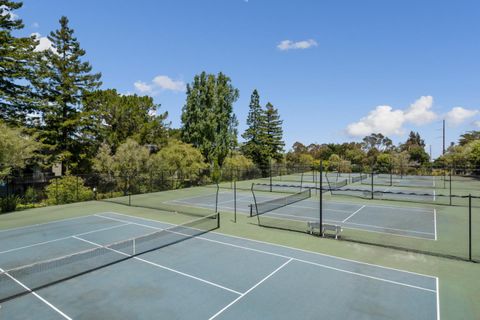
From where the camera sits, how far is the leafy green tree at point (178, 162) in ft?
108

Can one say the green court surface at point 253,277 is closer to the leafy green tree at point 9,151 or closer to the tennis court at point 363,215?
the tennis court at point 363,215

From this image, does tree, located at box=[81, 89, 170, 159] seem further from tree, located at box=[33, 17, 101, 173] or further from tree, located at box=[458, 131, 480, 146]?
tree, located at box=[458, 131, 480, 146]

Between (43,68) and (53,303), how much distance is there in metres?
31.9

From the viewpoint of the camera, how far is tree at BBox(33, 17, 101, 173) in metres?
31.3

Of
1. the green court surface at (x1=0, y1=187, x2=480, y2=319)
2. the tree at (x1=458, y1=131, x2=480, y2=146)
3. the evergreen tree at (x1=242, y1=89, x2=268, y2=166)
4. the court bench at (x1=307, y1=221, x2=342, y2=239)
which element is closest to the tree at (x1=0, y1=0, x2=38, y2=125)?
the green court surface at (x1=0, y1=187, x2=480, y2=319)

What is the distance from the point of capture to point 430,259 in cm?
1038

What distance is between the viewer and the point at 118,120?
37406 mm

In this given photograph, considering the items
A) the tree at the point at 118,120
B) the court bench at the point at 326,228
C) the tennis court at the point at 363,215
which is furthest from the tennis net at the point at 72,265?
the tree at the point at 118,120

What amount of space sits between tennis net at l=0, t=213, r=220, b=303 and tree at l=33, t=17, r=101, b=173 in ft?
80.9

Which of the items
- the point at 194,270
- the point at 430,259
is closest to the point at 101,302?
the point at 194,270

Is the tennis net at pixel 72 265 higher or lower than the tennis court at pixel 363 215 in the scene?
lower

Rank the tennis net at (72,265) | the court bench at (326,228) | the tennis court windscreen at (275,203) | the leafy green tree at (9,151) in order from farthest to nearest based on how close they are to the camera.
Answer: the leafy green tree at (9,151) < the tennis court windscreen at (275,203) < the court bench at (326,228) < the tennis net at (72,265)

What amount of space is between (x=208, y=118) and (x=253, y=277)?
115 feet

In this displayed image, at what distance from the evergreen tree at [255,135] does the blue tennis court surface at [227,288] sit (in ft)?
160
